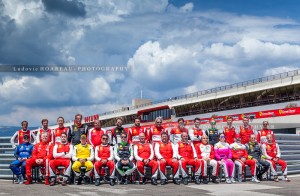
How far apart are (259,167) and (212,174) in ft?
7.15

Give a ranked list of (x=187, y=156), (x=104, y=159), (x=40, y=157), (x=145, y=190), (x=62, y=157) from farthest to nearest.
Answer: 1. (x=187, y=156)
2. (x=40, y=157)
3. (x=104, y=159)
4. (x=62, y=157)
5. (x=145, y=190)

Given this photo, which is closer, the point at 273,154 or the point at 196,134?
the point at 196,134

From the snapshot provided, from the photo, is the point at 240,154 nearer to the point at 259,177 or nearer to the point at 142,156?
the point at 259,177

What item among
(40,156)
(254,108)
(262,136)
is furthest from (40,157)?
(254,108)

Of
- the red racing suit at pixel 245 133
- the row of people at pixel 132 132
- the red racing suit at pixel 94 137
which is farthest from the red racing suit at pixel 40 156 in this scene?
the red racing suit at pixel 245 133

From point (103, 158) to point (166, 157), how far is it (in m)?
2.10

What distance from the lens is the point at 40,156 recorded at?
13500 mm

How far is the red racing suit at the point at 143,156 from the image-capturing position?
13.4 metres

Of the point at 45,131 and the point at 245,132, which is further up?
the point at 45,131

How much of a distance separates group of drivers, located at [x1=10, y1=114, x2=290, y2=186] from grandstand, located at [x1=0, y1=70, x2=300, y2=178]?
223 centimetres

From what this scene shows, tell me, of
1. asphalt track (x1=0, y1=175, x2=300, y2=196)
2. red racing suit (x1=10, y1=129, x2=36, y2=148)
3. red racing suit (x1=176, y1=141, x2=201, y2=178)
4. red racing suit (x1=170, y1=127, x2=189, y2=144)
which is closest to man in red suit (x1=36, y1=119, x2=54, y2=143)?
red racing suit (x1=10, y1=129, x2=36, y2=148)

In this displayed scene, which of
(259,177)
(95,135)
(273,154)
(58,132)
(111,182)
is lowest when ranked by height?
(259,177)

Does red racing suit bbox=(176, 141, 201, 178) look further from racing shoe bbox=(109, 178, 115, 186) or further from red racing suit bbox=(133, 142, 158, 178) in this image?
racing shoe bbox=(109, 178, 115, 186)

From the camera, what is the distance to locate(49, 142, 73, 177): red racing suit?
13.1 m
